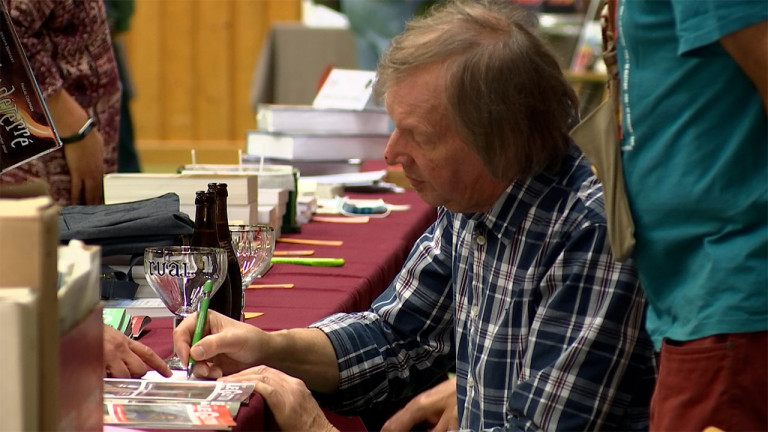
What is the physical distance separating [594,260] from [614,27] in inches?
12.6

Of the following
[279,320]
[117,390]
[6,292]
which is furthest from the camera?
[279,320]

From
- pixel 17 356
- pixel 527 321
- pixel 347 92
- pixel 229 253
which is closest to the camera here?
pixel 17 356

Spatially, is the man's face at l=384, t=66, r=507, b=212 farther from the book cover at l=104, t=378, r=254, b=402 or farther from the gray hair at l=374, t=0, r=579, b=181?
the book cover at l=104, t=378, r=254, b=402

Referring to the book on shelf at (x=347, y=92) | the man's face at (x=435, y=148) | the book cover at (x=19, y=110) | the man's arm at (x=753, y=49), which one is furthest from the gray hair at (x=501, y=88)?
the book on shelf at (x=347, y=92)

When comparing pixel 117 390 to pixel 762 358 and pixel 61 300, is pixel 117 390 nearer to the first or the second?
pixel 61 300

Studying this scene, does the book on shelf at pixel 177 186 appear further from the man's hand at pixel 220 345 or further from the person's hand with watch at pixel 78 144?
the man's hand at pixel 220 345

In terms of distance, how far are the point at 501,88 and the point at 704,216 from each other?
0.31m

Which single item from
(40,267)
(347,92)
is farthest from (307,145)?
(40,267)

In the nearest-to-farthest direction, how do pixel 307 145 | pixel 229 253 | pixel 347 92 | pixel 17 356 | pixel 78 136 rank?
pixel 17 356, pixel 229 253, pixel 78 136, pixel 307 145, pixel 347 92

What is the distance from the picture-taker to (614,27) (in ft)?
4.84

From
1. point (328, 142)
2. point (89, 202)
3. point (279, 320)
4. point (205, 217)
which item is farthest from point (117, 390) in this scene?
point (328, 142)

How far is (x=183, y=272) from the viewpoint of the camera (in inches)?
55.0

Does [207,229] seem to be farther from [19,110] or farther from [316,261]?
[316,261]

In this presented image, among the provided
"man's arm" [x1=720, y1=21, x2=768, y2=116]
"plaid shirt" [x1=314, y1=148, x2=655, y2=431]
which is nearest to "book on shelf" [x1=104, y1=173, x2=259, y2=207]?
"plaid shirt" [x1=314, y1=148, x2=655, y2=431]
